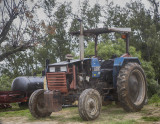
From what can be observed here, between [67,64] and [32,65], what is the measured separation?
31693 mm

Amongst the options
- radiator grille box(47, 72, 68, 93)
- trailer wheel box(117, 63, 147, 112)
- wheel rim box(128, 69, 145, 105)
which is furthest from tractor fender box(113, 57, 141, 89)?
radiator grille box(47, 72, 68, 93)

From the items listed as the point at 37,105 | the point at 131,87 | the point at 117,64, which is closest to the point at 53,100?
the point at 37,105

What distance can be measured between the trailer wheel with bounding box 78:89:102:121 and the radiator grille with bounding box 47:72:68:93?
0.87m

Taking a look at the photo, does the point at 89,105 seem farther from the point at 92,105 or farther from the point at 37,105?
the point at 37,105

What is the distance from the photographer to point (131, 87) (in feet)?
29.0

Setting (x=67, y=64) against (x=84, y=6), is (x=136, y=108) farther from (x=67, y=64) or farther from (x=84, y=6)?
(x=84, y=6)

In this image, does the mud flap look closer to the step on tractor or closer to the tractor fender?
the step on tractor

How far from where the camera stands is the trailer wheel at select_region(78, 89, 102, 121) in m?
7.03

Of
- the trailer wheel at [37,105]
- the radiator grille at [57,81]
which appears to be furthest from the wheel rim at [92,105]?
the trailer wheel at [37,105]

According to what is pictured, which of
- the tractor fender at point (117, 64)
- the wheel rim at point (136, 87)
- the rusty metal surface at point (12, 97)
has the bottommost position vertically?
the rusty metal surface at point (12, 97)

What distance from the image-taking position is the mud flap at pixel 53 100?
25.1 ft

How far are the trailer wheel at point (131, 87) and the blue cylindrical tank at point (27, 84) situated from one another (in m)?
6.36

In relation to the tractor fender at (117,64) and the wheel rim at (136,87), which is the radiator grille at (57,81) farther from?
the wheel rim at (136,87)

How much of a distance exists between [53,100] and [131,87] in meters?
2.87
